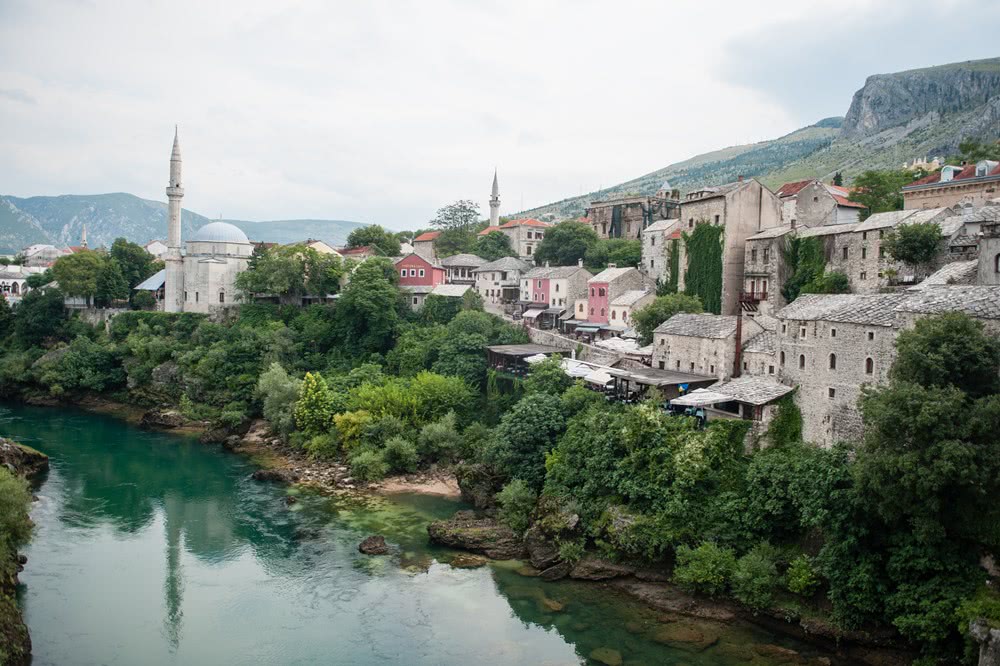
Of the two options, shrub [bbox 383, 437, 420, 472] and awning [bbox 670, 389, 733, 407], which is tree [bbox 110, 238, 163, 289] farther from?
awning [bbox 670, 389, 733, 407]

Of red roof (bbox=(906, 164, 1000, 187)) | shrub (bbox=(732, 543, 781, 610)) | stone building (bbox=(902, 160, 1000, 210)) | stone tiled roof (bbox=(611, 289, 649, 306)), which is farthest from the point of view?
stone tiled roof (bbox=(611, 289, 649, 306))

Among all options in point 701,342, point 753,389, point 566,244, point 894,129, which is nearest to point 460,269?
point 566,244

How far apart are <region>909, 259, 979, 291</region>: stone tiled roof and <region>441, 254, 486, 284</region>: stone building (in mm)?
38687

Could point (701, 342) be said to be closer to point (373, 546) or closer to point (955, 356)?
point (955, 356)

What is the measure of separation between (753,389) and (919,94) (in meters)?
123

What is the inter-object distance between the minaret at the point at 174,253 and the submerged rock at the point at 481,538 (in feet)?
138

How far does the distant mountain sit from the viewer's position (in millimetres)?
96938

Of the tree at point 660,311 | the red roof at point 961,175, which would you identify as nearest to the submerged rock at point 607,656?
the tree at point 660,311

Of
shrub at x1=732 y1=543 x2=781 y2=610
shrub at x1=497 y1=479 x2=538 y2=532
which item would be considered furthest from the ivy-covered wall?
shrub at x1=732 y1=543 x2=781 y2=610

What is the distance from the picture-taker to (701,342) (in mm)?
32656

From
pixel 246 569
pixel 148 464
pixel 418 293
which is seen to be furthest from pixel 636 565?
pixel 418 293

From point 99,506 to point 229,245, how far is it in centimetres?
3562

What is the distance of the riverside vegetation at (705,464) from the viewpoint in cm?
1966

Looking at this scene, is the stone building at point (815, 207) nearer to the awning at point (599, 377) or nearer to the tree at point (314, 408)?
the awning at point (599, 377)
